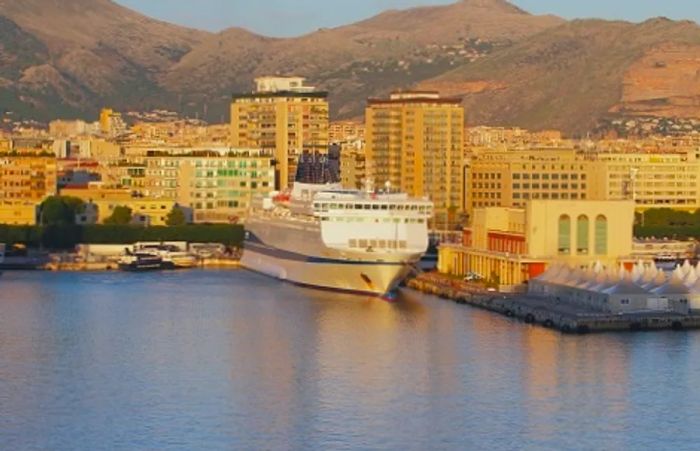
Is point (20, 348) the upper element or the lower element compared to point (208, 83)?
lower

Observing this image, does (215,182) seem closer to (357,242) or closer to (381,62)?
(357,242)

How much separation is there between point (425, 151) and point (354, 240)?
1504 cm

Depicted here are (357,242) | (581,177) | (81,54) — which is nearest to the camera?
(357,242)

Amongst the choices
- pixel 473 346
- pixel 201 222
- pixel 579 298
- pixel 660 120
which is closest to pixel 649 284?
pixel 579 298

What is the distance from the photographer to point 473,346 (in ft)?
70.8

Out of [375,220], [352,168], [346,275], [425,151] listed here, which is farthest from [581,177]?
[346,275]

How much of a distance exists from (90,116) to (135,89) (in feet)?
22.1

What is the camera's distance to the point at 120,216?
4031 cm

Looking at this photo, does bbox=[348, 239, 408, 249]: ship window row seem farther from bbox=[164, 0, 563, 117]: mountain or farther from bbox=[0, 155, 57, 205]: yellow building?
bbox=[164, 0, 563, 117]: mountain

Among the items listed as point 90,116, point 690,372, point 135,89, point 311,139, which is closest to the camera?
point 690,372

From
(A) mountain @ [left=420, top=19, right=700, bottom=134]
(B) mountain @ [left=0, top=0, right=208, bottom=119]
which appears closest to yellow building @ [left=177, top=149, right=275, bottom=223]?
(A) mountain @ [left=420, top=19, right=700, bottom=134]

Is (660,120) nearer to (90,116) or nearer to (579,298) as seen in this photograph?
(90,116)

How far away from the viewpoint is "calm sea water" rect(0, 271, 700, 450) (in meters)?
16.2

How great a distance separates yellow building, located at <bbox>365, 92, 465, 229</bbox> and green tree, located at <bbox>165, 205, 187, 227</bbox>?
4.71m
